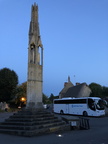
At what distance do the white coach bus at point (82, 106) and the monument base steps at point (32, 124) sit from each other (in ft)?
51.1

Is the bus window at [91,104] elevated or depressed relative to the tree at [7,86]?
depressed

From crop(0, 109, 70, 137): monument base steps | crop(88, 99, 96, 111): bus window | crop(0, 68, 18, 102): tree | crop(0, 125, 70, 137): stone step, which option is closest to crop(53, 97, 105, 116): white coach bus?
crop(88, 99, 96, 111): bus window

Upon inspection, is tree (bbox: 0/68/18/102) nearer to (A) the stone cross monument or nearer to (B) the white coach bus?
(B) the white coach bus

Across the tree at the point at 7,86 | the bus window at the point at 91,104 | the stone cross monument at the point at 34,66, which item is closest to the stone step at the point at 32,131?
the stone cross monument at the point at 34,66

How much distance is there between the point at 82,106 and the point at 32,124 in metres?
19.5

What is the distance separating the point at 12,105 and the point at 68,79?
37118 millimetres

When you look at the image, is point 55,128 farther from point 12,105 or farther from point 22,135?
point 12,105

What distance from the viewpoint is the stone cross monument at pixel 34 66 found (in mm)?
12695

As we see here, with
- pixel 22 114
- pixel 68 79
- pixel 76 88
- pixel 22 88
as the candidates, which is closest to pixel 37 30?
pixel 22 114

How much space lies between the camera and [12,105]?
50.7m

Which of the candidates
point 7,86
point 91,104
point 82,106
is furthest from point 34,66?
point 7,86

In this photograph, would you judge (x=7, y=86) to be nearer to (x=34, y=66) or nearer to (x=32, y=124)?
(x=34, y=66)

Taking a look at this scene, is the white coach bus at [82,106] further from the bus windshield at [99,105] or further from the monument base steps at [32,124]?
the monument base steps at [32,124]

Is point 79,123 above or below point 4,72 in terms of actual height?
below
